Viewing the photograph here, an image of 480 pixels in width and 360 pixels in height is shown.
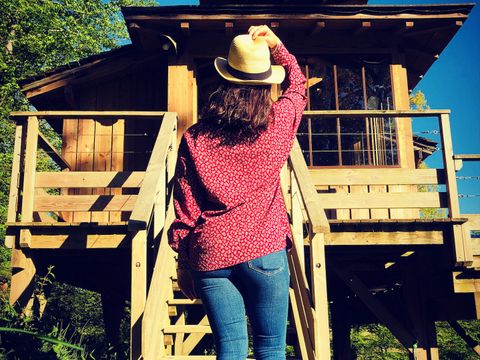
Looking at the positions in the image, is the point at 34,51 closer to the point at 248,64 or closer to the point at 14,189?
the point at 14,189

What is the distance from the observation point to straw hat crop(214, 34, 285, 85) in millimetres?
2051

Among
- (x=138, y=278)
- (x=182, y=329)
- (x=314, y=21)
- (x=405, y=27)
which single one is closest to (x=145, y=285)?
(x=138, y=278)

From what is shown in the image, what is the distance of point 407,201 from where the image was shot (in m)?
6.48

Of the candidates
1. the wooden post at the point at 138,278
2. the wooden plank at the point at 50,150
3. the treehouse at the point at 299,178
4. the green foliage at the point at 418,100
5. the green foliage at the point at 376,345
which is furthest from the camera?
the green foliage at the point at 418,100

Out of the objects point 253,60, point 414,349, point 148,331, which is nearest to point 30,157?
point 148,331

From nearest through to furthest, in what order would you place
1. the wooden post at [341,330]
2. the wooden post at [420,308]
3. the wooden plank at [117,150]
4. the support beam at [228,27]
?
the wooden post at [420,308] → the support beam at [228,27] → the wooden plank at [117,150] → the wooden post at [341,330]

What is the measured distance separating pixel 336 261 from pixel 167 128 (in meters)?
3.60

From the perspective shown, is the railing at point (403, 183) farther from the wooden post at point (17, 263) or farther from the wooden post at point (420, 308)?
the wooden post at point (17, 263)

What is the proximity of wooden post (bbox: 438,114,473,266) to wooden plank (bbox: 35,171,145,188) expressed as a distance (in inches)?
146

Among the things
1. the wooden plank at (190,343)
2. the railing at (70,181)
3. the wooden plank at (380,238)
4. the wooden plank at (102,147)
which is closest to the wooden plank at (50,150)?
the railing at (70,181)

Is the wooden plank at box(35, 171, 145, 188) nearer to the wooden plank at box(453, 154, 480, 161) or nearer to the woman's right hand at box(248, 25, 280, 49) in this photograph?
the wooden plank at box(453, 154, 480, 161)

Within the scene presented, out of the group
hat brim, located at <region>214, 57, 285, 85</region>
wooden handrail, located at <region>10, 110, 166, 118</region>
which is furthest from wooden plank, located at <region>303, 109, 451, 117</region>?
hat brim, located at <region>214, 57, 285, 85</region>

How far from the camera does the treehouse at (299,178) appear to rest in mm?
4707

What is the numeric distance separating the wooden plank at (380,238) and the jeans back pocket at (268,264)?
4.59 m
